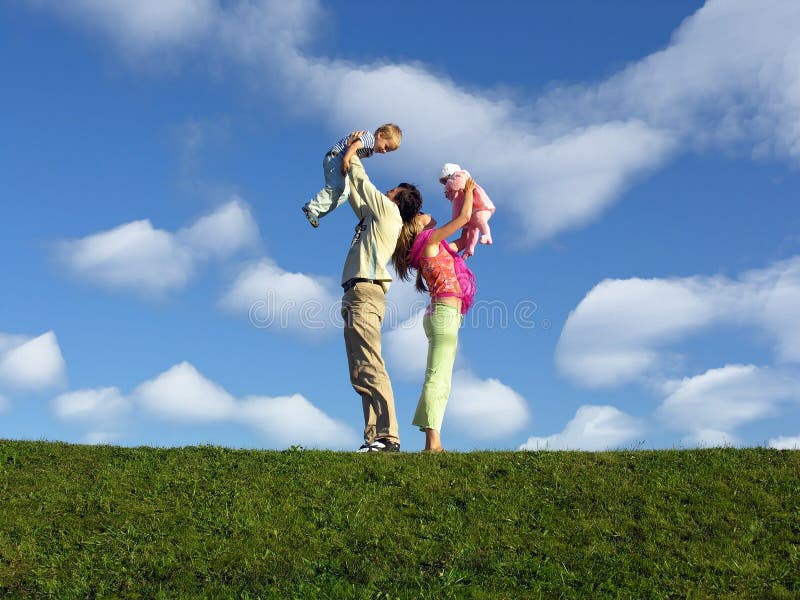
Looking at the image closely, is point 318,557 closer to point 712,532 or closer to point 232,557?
point 232,557

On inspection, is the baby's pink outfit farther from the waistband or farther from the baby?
the waistband

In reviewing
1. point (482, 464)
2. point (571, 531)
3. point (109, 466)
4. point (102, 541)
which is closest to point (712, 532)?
point (571, 531)

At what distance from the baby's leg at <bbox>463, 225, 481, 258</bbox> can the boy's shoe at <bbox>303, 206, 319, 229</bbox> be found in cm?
265

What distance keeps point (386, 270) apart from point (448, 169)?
2.14 metres

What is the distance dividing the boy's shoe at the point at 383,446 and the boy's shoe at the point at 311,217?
365cm

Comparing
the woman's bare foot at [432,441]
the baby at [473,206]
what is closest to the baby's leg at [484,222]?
the baby at [473,206]

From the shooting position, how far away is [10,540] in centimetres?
1088

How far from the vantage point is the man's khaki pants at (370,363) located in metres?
13.4

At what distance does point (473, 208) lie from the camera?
14.4 m

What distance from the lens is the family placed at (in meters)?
13.4

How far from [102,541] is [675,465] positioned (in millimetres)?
8221

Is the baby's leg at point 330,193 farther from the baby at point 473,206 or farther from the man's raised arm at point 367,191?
the baby at point 473,206

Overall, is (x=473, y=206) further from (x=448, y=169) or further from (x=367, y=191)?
(x=367, y=191)

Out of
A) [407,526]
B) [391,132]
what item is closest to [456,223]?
[391,132]
